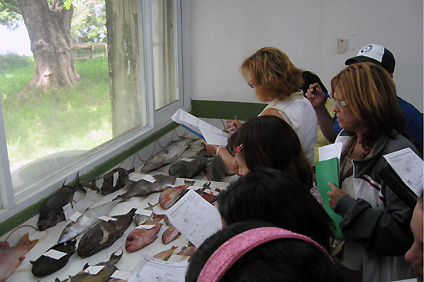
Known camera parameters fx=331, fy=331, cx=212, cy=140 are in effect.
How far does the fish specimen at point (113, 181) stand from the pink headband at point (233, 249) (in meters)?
1.62

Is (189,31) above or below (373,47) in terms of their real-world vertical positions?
above

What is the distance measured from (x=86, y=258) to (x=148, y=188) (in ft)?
2.35

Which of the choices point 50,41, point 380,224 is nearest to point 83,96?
point 50,41

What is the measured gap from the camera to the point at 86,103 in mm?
2254

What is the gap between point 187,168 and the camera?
252 cm

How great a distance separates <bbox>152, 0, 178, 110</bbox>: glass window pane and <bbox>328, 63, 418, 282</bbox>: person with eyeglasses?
79.8 inches

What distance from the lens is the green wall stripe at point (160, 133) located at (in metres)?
1.64

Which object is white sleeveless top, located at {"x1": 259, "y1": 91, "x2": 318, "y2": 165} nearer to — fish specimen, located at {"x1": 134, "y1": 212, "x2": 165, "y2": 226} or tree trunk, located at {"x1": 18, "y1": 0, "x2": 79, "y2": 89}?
fish specimen, located at {"x1": 134, "y1": 212, "x2": 165, "y2": 226}

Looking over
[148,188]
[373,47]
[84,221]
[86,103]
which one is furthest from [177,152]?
[373,47]

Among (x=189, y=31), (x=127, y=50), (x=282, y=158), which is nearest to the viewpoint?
(x=282, y=158)

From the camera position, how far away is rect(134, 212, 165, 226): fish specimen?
1.86 metres

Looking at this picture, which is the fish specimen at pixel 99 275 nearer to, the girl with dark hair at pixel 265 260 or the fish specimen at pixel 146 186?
the fish specimen at pixel 146 186

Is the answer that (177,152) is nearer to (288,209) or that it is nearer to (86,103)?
(86,103)

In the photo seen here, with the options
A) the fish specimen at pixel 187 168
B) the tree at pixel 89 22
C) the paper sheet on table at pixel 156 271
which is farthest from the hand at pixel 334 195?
the tree at pixel 89 22
